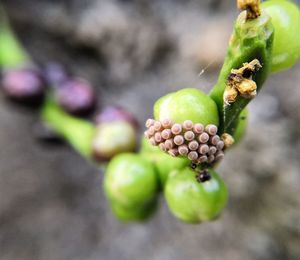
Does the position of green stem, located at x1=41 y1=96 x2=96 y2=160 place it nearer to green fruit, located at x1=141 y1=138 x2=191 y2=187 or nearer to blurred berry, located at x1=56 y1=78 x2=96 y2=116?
blurred berry, located at x1=56 y1=78 x2=96 y2=116

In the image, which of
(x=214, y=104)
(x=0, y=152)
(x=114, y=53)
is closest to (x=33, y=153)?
(x=0, y=152)

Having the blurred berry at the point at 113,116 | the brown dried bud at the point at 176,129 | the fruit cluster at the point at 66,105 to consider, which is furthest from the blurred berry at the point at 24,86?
the brown dried bud at the point at 176,129

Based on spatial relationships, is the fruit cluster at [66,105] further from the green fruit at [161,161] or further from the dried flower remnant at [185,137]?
the dried flower remnant at [185,137]

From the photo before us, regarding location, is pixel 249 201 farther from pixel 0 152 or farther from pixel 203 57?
pixel 0 152

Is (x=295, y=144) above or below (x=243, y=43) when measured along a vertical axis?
below

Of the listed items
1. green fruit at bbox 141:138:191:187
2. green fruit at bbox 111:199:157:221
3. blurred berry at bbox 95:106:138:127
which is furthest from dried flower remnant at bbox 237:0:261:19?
blurred berry at bbox 95:106:138:127
